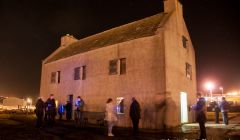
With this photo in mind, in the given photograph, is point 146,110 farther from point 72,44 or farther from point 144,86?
point 72,44

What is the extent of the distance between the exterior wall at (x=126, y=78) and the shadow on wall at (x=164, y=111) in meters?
0.10

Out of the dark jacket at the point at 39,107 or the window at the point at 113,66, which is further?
the window at the point at 113,66

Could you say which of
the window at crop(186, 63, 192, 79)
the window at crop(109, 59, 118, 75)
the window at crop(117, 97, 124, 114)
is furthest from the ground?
the window at crop(186, 63, 192, 79)

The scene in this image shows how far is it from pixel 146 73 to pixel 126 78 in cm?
197

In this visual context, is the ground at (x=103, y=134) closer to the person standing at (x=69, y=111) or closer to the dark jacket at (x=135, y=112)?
the dark jacket at (x=135, y=112)

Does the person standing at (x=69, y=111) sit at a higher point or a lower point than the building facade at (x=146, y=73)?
lower

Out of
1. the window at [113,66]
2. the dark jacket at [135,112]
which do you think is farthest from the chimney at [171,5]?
the dark jacket at [135,112]

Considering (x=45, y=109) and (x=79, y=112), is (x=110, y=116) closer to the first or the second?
(x=79, y=112)

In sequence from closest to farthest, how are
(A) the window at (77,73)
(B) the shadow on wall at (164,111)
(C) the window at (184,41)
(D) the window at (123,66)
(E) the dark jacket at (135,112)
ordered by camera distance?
1. (E) the dark jacket at (135,112)
2. (B) the shadow on wall at (164,111)
3. (D) the window at (123,66)
4. (C) the window at (184,41)
5. (A) the window at (77,73)

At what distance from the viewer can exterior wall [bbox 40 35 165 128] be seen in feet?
52.5

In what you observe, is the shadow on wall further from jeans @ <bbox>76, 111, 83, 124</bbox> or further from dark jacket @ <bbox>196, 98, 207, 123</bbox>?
jeans @ <bbox>76, 111, 83, 124</bbox>

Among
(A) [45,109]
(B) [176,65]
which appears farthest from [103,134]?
(B) [176,65]

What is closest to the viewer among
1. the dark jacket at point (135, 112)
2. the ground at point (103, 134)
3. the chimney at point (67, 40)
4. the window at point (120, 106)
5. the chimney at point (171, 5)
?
the ground at point (103, 134)

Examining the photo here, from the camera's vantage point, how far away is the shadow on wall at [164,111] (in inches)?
596
